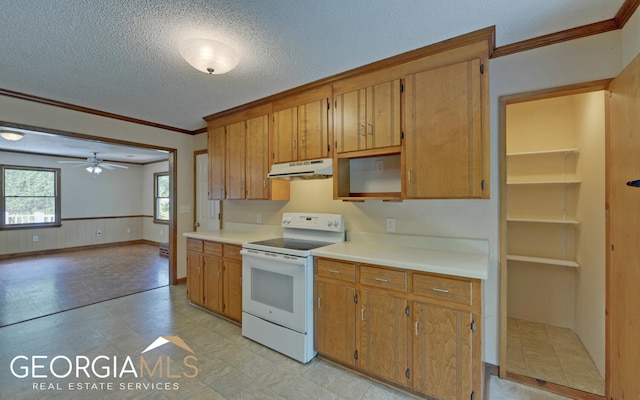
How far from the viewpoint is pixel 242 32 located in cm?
186

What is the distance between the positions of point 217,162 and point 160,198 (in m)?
5.23

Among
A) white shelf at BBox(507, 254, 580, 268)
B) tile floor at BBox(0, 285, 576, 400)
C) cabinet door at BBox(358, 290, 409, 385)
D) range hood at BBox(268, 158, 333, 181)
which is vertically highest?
range hood at BBox(268, 158, 333, 181)

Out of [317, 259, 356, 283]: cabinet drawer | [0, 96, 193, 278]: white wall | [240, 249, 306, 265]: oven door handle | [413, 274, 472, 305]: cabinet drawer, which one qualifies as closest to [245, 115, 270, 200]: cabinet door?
[240, 249, 306, 265]: oven door handle

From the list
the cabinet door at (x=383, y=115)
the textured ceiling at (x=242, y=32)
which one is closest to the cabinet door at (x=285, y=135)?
the textured ceiling at (x=242, y=32)

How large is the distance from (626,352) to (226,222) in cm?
399

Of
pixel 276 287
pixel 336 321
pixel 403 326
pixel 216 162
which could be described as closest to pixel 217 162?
pixel 216 162

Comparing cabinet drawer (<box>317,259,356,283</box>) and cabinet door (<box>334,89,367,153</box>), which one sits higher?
cabinet door (<box>334,89,367,153</box>)

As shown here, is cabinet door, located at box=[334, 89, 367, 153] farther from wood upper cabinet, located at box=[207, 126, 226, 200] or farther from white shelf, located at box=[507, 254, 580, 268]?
white shelf, located at box=[507, 254, 580, 268]

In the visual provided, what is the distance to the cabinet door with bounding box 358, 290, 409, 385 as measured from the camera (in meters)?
1.88

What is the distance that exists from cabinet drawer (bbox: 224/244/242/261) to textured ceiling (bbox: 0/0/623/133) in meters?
Answer: 1.65

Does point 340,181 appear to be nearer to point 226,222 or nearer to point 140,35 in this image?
point 140,35

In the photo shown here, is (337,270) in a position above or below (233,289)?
above

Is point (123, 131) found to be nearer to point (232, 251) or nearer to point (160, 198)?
point (232, 251)

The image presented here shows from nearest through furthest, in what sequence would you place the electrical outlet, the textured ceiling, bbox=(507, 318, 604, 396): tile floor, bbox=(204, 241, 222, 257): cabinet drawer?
1. the textured ceiling
2. bbox=(507, 318, 604, 396): tile floor
3. the electrical outlet
4. bbox=(204, 241, 222, 257): cabinet drawer
